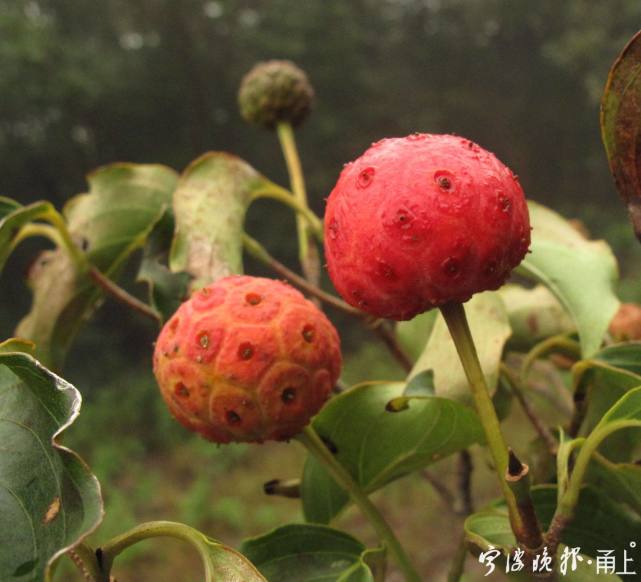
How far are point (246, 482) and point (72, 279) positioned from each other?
5.69 metres

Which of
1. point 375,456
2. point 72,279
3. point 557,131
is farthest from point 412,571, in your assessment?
point 557,131

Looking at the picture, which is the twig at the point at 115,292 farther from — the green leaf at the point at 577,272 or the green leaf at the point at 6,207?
the green leaf at the point at 577,272

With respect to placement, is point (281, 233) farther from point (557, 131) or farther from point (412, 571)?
point (412, 571)

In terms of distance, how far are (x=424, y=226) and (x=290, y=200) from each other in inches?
16.9

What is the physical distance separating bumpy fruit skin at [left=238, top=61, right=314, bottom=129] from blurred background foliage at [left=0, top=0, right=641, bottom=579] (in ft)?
15.7

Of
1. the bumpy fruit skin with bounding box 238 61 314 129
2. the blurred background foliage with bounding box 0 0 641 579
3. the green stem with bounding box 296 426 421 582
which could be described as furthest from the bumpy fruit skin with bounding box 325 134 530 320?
the blurred background foliage with bounding box 0 0 641 579

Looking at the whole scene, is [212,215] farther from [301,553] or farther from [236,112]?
[236,112]

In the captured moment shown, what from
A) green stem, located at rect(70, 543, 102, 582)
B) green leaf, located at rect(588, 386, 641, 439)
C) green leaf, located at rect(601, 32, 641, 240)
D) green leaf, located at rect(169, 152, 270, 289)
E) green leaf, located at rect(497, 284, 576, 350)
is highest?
green leaf, located at rect(601, 32, 641, 240)

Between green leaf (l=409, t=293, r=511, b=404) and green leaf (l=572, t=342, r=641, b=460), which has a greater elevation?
green leaf (l=409, t=293, r=511, b=404)

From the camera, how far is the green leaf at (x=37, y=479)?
0.43 metres

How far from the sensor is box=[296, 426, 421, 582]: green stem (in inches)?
23.1

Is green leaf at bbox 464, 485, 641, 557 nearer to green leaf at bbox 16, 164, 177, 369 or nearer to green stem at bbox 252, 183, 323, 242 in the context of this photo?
green stem at bbox 252, 183, 323, 242

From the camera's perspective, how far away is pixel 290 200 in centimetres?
89

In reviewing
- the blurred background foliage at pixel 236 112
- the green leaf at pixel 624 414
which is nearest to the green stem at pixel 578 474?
the green leaf at pixel 624 414
